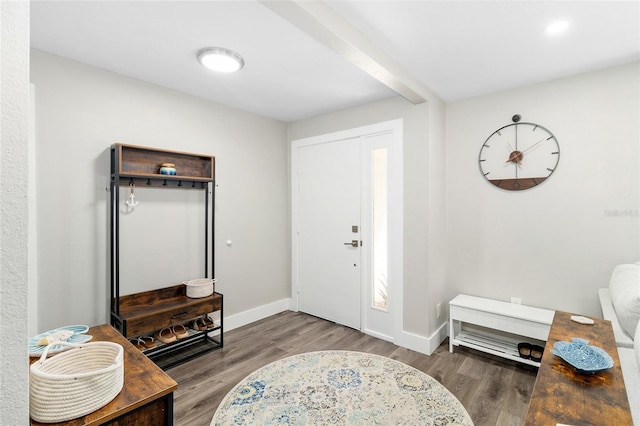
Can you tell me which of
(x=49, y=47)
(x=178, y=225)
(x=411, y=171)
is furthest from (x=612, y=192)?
(x=49, y=47)

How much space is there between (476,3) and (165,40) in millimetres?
1944

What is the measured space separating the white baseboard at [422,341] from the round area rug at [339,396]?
1.17ft

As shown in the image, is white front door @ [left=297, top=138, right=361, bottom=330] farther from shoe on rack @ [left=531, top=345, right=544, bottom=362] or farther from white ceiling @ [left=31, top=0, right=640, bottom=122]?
shoe on rack @ [left=531, top=345, right=544, bottom=362]

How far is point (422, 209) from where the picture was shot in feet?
9.93

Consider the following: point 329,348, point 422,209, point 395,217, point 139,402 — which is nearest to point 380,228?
point 395,217

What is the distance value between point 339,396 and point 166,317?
1.54 metres

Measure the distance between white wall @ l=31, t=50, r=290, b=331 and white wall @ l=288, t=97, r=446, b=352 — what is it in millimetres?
1694

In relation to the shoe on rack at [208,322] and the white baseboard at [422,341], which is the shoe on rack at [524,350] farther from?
the shoe on rack at [208,322]

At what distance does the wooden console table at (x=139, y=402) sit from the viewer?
1.17 meters

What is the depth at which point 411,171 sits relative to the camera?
3.09 metres

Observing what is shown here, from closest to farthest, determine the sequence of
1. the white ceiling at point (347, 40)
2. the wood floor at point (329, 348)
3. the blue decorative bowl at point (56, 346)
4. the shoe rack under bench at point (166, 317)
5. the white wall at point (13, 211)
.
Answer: the white wall at point (13, 211) → the blue decorative bowl at point (56, 346) → the white ceiling at point (347, 40) → the wood floor at point (329, 348) → the shoe rack under bench at point (166, 317)

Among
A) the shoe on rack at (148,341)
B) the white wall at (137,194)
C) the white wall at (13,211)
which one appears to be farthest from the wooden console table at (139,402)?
the shoe on rack at (148,341)

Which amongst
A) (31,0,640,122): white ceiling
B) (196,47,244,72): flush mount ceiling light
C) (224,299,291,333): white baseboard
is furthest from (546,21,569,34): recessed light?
(224,299,291,333): white baseboard

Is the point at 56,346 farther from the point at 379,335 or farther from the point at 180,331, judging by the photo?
the point at 379,335
